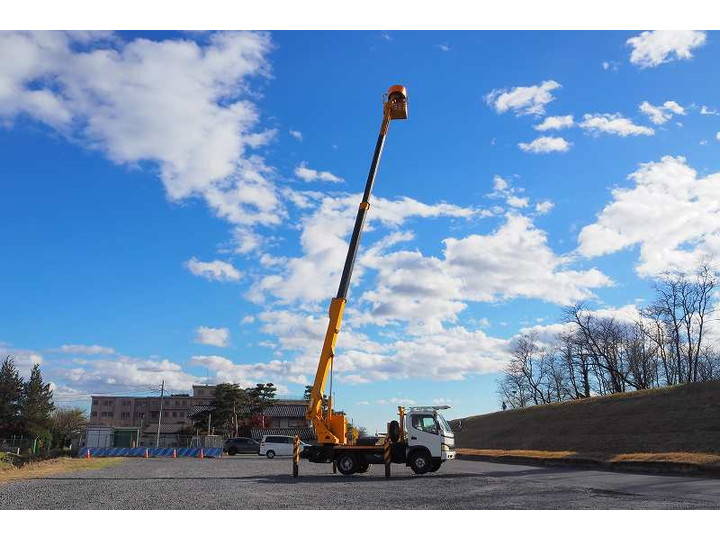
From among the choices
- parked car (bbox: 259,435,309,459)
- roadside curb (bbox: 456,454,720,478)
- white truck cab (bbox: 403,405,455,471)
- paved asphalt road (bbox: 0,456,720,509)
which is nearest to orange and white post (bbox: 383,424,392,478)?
white truck cab (bbox: 403,405,455,471)

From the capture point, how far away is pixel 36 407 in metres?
64.6

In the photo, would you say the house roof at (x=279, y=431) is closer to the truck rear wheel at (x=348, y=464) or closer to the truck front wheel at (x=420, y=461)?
the truck rear wheel at (x=348, y=464)

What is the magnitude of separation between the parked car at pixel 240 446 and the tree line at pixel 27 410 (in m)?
22.1

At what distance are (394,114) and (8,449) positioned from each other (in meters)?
41.7

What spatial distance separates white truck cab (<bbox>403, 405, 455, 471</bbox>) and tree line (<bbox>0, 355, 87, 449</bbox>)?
50.4 metres

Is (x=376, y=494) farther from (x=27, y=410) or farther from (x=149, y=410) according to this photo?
(x=149, y=410)

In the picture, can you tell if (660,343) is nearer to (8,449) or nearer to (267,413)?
(267,413)

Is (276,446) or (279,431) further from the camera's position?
(279,431)

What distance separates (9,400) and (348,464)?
60873mm

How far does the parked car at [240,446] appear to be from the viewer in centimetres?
4753

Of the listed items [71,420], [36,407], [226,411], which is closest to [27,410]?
[36,407]

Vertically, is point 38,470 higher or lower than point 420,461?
lower

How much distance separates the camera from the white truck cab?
1975cm

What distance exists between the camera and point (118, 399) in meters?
111
